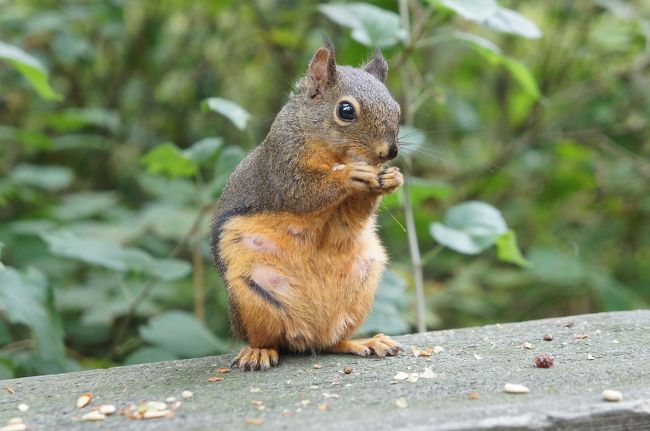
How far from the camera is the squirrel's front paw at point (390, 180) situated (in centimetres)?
220

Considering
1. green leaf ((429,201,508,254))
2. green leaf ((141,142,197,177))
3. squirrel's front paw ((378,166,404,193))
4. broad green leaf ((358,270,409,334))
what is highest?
green leaf ((141,142,197,177))

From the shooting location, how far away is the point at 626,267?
4934 mm

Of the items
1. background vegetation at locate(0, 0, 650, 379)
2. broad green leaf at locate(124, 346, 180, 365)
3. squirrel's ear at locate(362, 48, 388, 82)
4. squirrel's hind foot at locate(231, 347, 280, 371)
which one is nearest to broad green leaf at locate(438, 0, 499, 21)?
background vegetation at locate(0, 0, 650, 379)

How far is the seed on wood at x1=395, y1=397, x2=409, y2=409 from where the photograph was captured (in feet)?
6.04

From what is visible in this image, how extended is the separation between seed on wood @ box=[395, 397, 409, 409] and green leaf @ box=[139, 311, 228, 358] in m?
1.28

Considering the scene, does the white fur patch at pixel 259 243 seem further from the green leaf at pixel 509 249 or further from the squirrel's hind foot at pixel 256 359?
the green leaf at pixel 509 249

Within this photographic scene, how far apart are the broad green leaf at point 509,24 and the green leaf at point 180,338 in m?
1.53

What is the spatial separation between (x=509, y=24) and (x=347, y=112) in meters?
0.90

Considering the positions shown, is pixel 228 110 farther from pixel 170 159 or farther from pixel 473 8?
pixel 473 8

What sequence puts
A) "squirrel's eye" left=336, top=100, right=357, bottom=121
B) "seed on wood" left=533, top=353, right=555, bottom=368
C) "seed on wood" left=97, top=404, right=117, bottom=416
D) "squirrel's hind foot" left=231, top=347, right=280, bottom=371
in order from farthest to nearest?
1. "squirrel's eye" left=336, top=100, right=357, bottom=121
2. "squirrel's hind foot" left=231, top=347, right=280, bottom=371
3. "seed on wood" left=533, top=353, right=555, bottom=368
4. "seed on wood" left=97, top=404, right=117, bottom=416

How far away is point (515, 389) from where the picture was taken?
1926 millimetres

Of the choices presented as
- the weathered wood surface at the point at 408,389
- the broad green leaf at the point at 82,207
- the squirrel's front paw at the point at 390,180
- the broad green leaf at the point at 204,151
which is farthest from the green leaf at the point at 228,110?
the broad green leaf at the point at 82,207

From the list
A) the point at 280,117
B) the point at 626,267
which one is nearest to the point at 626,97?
the point at 626,267

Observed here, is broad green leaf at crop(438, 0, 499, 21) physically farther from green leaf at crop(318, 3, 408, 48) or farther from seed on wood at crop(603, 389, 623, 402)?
seed on wood at crop(603, 389, 623, 402)
